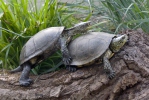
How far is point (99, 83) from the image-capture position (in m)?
1.43

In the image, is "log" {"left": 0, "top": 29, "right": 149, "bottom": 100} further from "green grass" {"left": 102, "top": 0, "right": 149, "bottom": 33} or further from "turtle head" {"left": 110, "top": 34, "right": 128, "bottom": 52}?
"green grass" {"left": 102, "top": 0, "right": 149, "bottom": 33}

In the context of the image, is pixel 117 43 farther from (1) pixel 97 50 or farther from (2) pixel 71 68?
(2) pixel 71 68

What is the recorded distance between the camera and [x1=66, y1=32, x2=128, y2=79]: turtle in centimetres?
145

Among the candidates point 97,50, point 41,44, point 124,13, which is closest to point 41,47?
point 41,44

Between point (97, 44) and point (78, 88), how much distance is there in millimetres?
241

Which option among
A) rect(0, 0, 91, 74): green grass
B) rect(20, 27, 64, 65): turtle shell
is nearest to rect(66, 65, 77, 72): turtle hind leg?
rect(20, 27, 64, 65): turtle shell

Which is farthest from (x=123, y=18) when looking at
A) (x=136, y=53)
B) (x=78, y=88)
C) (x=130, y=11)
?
(x=78, y=88)

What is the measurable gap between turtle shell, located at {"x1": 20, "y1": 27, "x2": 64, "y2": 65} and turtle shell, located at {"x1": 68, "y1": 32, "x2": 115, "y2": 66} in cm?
12

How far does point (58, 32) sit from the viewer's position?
1.62 metres

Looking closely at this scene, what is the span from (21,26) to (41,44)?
40 cm

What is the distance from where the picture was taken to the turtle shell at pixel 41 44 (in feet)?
5.22

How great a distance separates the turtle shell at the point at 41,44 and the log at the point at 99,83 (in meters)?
0.14

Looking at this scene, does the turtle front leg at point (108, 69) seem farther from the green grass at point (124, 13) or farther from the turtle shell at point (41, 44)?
the green grass at point (124, 13)

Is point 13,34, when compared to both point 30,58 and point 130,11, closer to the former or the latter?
point 30,58
